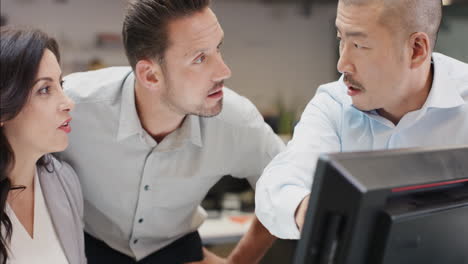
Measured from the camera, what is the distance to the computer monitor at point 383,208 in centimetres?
52

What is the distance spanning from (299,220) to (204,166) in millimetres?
707

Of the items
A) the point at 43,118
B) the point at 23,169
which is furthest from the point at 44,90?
the point at 23,169

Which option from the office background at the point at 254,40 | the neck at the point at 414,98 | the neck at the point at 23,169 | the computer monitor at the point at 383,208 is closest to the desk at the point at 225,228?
the office background at the point at 254,40

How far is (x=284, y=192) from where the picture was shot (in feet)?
3.04

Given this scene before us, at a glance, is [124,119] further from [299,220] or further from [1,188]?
[299,220]

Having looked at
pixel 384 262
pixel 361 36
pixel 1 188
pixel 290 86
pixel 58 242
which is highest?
pixel 361 36

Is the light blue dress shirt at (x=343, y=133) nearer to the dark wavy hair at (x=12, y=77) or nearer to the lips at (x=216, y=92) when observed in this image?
the lips at (x=216, y=92)

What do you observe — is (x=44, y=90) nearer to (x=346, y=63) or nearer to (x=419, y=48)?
(x=346, y=63)

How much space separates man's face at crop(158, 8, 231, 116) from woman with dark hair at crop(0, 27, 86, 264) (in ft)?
1.02

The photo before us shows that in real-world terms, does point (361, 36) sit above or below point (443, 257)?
above

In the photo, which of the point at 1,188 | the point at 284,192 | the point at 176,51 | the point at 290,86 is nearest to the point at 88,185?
the point at 1,188

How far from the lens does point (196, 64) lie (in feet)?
4.66

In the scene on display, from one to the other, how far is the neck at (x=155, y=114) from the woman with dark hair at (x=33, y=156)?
29 centimetres

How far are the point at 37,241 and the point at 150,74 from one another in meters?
0.53
